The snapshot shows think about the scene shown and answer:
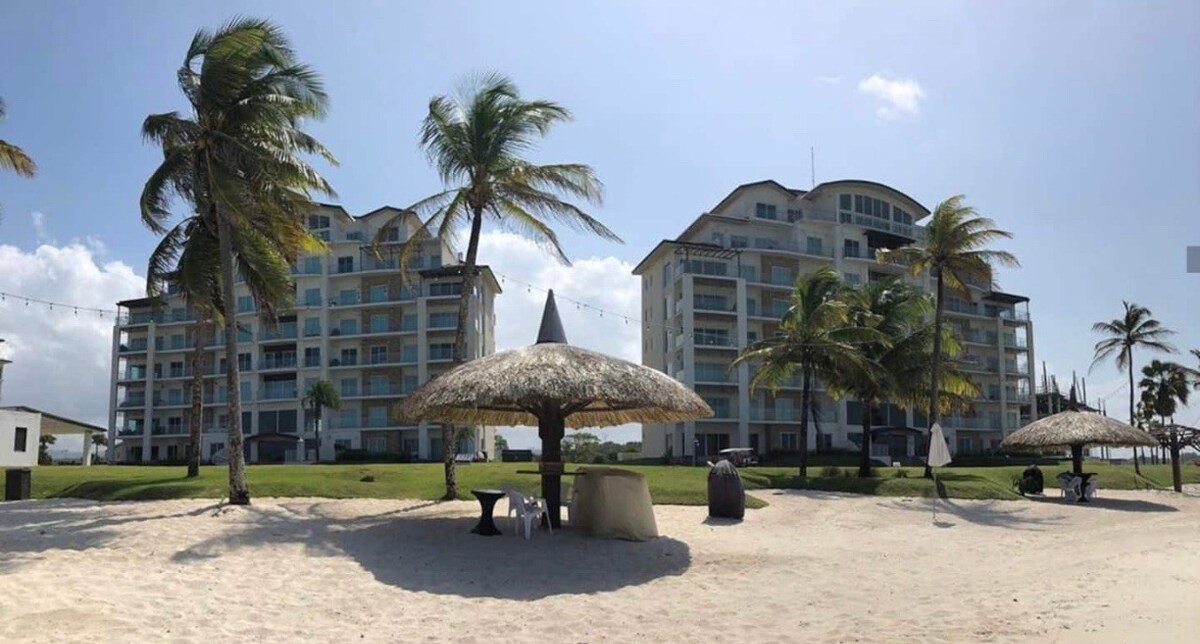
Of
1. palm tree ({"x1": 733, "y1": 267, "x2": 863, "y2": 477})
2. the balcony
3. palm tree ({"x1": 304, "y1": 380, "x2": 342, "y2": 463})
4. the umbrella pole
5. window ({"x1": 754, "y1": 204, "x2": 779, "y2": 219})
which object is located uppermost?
window ({"x1": 754, "y1": 204, "x2": 779, "y2": 219})

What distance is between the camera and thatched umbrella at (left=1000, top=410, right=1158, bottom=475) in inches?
1126

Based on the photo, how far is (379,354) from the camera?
6234cm

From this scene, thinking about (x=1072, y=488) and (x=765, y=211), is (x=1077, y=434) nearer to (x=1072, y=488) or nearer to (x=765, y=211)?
(x=1072, y=488)

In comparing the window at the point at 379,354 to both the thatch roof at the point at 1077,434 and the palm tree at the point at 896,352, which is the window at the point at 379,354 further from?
the thatch roof at the point at 1077,434

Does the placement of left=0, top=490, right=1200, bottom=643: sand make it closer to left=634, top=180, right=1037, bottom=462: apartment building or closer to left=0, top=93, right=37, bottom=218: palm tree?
left=0, top=93, right=37, bottom=218: palm tree

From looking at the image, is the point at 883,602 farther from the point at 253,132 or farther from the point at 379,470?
the point at 379,470

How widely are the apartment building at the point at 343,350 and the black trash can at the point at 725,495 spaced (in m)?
40.8

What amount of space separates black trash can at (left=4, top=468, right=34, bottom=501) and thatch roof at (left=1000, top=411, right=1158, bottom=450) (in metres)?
28.6

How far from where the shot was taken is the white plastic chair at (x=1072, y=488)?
89.4 ft

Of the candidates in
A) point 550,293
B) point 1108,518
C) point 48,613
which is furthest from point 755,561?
point 1108,518

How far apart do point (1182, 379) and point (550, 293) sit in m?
58.6

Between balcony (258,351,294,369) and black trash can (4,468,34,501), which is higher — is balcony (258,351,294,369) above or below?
above

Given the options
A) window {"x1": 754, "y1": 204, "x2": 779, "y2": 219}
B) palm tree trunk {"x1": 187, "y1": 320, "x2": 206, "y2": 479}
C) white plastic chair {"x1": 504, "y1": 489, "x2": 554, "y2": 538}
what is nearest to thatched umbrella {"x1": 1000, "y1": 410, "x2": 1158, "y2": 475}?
white plastic chair {"x1": 504, "y1": 489, "x2": 554, "y2": 538}

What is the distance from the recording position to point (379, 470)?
25.0m
